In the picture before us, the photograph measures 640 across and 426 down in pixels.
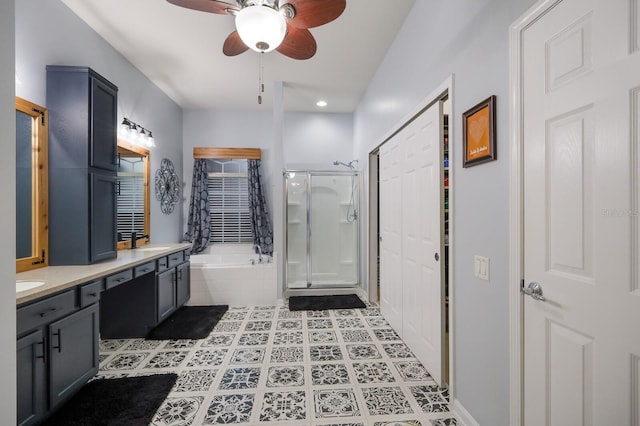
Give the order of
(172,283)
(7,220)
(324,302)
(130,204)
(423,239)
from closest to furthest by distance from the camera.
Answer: (7,220), (423,239), (172,283), (130,204), (324,302)

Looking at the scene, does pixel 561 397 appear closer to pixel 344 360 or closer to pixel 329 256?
pixel 344 360

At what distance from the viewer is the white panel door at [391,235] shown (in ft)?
9.28

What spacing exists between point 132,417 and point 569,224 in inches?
96.7

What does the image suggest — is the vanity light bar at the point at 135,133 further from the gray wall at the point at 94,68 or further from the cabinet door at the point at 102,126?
the cabinet door at the point at 102,126

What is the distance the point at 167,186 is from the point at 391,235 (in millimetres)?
3267

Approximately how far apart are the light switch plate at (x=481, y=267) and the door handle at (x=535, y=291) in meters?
0.27

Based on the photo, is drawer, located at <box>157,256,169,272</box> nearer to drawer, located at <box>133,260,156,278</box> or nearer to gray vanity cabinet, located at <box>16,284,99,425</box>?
drawer, located at <box>133,260,156,278</box>

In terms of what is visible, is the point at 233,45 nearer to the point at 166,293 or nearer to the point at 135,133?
the point at 135,133

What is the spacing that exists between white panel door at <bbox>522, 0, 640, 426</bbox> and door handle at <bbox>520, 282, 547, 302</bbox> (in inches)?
0.6

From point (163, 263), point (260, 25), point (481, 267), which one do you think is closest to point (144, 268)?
point (163, 263)

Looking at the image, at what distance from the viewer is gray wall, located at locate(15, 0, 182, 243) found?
2.07 metres

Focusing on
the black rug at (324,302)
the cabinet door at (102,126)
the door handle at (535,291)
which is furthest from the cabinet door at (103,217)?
the door handle at (535,291)

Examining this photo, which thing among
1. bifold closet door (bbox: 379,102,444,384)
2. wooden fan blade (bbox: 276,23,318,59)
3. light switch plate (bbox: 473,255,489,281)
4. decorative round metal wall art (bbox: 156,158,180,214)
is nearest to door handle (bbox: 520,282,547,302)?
light switch plate (bbox: 473,255,489,281)

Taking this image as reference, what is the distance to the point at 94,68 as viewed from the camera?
273 cm
